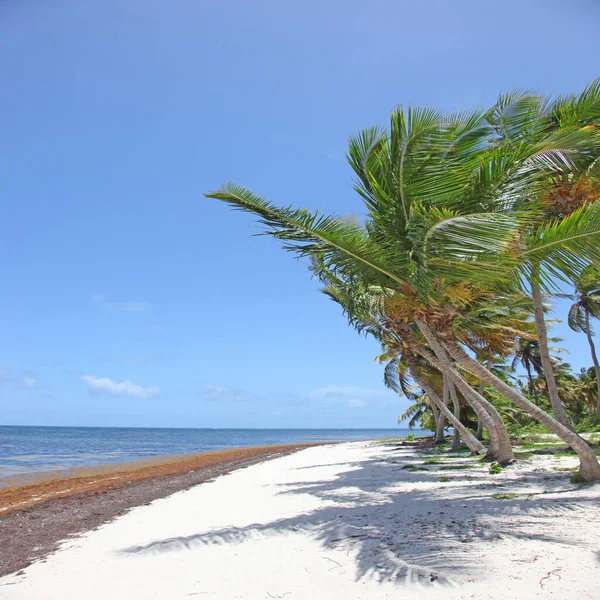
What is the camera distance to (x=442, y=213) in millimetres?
6160

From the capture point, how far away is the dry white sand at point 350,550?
3732mm

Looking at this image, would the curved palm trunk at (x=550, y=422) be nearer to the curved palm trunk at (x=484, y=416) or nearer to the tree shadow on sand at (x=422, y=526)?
the tree shadow on sand at (x=422, y=526)

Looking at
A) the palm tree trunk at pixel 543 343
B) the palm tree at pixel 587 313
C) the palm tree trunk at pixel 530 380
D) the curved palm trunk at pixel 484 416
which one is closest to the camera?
the palm tree trunk at pixel 543 343

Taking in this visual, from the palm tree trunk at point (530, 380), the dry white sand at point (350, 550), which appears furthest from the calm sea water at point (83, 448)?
the palm tree trunk at point (530, 380)

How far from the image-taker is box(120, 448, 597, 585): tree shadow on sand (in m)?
4.13

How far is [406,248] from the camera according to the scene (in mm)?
6863

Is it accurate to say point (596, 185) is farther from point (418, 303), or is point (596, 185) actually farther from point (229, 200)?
point (229, 200)

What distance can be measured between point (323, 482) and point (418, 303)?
17.1 feet

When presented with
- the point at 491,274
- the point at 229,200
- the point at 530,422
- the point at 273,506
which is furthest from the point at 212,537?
the point at 530,422

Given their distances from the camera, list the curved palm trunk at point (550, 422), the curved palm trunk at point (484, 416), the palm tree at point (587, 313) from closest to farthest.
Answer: the curved palm trunk at point (550, 422)
the curved palm trunk at point (484, 416)
the palm tree at point (587, 313)

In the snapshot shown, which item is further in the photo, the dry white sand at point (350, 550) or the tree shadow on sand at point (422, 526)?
the tree shadow on sand at point (422, 526)

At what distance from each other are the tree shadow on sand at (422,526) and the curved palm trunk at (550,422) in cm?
43

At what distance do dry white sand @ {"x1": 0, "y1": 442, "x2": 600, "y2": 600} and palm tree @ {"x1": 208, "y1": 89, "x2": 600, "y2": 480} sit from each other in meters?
2.57

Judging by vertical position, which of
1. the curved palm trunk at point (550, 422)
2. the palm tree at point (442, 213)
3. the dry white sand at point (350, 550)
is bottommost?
the dry white sand at point (350, 550)
